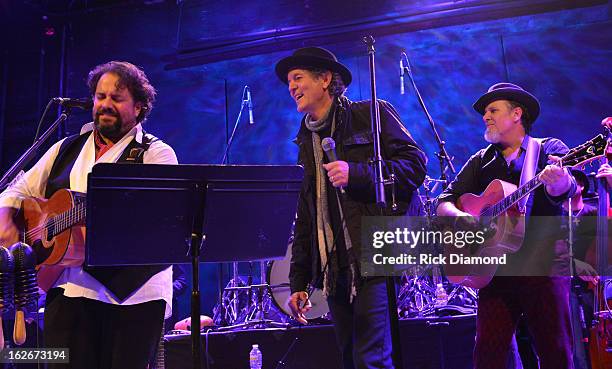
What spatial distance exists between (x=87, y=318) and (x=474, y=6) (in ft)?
23.1

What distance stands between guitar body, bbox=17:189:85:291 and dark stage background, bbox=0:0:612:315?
20.1 feet

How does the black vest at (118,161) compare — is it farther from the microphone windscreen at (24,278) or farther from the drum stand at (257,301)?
the drum stand at (257,301)

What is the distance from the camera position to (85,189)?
318 cm

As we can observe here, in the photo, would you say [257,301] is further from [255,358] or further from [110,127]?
[110,127]

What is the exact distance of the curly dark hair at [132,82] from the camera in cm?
344

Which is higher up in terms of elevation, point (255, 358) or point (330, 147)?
point (330, 147)

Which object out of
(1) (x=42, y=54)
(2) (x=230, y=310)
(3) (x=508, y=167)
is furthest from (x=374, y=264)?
(1) (x=42, y=54)

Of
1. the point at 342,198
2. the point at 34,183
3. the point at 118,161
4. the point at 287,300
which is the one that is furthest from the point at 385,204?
the point at 287,300

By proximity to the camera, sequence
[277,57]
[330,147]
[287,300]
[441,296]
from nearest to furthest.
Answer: [330,147]
[441,296]
[287,300]
[277,57]

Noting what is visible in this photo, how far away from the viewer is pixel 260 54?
952 cm

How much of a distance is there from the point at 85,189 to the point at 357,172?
4.76ft

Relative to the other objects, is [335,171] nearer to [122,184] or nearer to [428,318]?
[122,184]

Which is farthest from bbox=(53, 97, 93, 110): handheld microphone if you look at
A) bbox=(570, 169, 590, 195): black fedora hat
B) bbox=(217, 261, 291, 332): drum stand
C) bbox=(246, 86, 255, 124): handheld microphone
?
bbox=(246, 86, 255, 124): handheld microphone

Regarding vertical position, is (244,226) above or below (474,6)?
below
